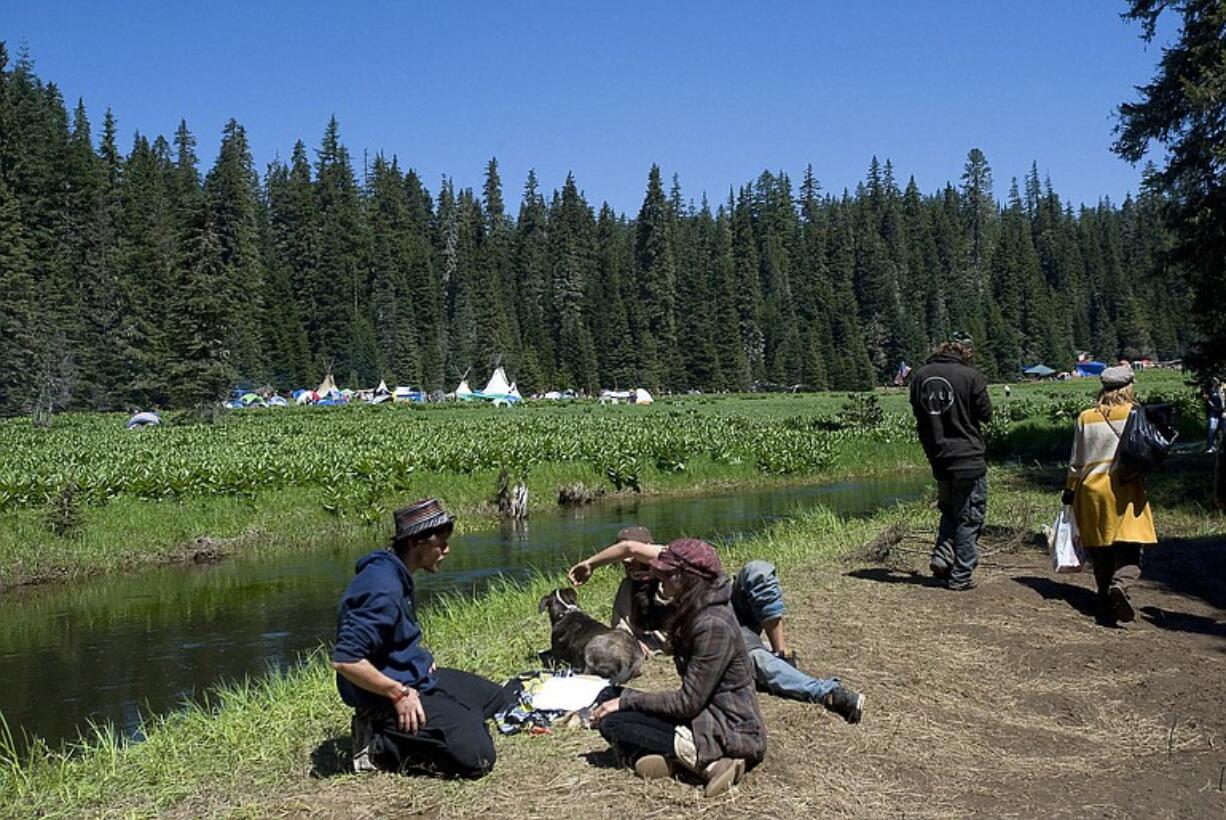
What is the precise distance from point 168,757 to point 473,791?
7.71 ft

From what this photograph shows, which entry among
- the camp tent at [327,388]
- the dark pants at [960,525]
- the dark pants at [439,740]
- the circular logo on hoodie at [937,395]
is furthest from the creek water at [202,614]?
the camp tent at [327,388]

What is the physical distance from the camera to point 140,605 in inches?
579

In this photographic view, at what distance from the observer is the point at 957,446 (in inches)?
358

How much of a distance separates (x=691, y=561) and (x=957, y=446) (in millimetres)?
4849

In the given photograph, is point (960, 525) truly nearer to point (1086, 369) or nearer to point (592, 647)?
point (592, 647)

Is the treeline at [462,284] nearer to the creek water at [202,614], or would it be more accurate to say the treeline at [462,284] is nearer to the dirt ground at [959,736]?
the creek water at [202,614]

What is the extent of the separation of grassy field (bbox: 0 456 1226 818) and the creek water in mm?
1214

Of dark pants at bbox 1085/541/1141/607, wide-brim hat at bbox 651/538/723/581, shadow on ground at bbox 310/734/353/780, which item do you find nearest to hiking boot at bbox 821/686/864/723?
wide-brim hat at bbox 651/538/723/581

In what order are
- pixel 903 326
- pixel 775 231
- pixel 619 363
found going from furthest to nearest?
pixel 775 231 < pixel 903 326 < pixel 619 363

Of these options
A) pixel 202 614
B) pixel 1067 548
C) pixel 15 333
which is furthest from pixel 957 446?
pixel 15 333

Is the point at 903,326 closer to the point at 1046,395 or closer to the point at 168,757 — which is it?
the point at 1046,395

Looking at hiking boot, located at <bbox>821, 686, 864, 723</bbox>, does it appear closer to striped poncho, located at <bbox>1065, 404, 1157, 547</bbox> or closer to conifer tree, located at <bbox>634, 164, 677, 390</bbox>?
striped poncho, located at <bbox>1065, 404, 1157, 547</bbox>

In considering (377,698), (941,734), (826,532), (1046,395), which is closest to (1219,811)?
(941,734)

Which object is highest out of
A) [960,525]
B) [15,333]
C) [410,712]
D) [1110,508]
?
[15,333]
